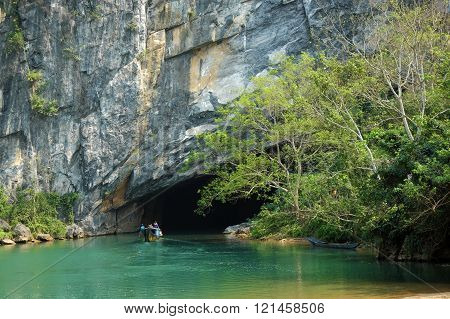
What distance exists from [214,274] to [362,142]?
5.27 m

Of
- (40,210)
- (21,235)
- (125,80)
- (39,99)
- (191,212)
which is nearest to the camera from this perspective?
(21,235)

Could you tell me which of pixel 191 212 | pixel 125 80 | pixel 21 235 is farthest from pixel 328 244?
pixel 191 212

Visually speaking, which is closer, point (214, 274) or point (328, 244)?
point (214, 274)

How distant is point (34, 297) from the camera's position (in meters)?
12.1

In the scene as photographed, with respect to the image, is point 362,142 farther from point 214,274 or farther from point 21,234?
point 21,234

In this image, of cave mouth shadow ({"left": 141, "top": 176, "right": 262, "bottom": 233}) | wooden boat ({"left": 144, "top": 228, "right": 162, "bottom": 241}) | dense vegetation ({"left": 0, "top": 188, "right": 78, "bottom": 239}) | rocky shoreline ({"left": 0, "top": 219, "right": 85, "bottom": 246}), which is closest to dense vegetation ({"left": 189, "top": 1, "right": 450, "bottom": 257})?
wooden boat ({"left": 144, "top": 228, "right": 162, "bottom": 241})

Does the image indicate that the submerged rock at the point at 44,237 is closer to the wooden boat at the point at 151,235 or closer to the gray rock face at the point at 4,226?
the gray rock face at the point at 4,226

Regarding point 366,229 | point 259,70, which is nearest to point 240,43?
point 259,70

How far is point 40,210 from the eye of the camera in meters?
31.4

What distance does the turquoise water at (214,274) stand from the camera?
39.3 feet

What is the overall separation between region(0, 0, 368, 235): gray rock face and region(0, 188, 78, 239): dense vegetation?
1.80 feet

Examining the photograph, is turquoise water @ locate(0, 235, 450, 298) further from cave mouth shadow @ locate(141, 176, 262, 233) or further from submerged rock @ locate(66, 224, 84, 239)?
cave mouth shadow @ locate(141, 176, 262, 233)

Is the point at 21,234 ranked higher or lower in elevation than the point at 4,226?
lower
